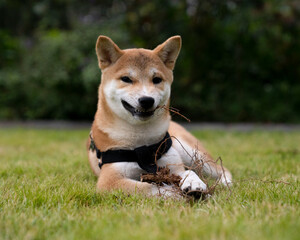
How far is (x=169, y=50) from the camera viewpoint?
10.3ft

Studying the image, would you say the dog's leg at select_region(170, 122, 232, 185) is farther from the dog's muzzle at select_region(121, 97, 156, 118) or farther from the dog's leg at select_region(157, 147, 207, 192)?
the dog's muzzle at select_region(121, 97, 156, 118)

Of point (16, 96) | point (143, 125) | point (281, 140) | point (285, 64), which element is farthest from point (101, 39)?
point (285, 64)

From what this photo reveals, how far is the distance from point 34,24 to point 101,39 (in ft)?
29.6

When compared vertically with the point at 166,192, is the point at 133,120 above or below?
above

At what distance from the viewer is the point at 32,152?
16.6ft

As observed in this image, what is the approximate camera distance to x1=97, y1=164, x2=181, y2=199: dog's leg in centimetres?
247

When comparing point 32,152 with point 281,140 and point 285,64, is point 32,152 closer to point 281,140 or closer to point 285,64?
point 281,140

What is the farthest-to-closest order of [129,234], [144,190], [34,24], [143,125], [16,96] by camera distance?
[34,24], [16,96], [143,125], [144,190], [129,234]

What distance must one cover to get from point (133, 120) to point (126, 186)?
544 mm

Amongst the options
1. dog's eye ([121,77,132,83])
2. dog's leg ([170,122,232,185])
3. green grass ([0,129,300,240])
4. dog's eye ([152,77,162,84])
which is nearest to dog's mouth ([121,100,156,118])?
dog's eye ([121,77,132,83])


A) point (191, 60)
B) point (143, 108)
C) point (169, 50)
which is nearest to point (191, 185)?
point (143, 108)

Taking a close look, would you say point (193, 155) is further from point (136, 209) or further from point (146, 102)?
point (136, 209)

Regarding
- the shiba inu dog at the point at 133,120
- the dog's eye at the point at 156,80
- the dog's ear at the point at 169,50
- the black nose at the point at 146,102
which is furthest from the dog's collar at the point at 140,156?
the dog's ear at the point at 169,50

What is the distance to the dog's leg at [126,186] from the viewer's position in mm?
2468
